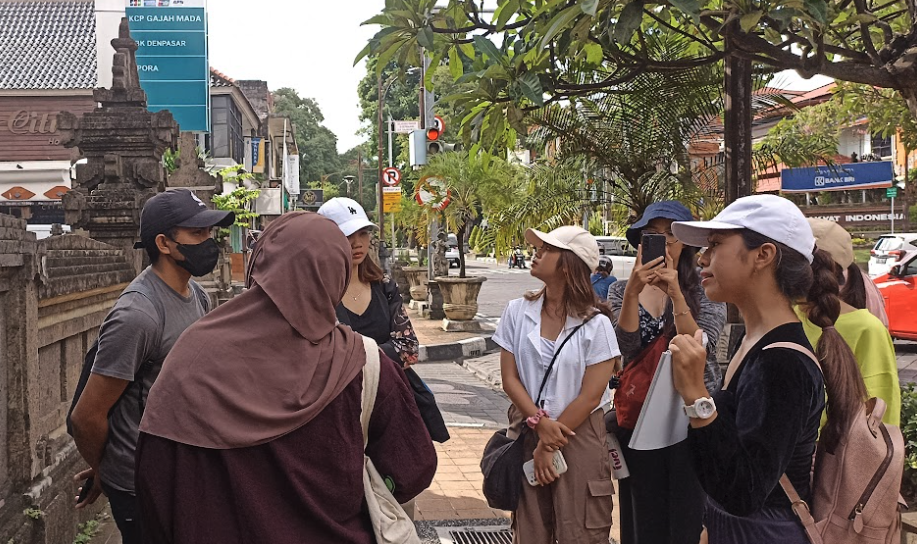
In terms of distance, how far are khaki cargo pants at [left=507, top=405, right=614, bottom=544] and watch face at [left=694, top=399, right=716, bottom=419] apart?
4.30 ft

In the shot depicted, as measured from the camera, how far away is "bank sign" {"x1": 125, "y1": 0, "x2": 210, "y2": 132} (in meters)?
19.2

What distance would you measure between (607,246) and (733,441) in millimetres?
30541

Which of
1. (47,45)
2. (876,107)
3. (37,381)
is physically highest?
(47,45)

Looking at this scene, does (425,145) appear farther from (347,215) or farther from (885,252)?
(347,215)

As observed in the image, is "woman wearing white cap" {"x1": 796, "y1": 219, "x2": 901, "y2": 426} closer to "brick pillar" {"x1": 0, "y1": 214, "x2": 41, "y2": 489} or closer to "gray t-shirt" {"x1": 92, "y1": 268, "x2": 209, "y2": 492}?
"gray t-shirt" {"x1": 92, "y1": 268, "x2": 209, "y2": 492}

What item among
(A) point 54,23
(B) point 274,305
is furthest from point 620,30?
(A) point 54,23

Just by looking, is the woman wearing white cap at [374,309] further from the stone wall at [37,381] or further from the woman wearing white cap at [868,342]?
the woman wearing white cap at [868,342]

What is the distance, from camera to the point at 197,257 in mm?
3342

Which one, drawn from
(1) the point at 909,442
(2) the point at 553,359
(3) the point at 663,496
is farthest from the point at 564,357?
(1) the point at 909,442

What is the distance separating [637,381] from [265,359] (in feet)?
7.16

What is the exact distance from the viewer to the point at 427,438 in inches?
93.5

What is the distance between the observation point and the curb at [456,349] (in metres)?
13.9

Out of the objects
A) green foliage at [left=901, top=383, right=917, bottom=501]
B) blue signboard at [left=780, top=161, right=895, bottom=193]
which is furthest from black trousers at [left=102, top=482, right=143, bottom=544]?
blue signboard at [left=780, top=161, right=895, bottom=193]

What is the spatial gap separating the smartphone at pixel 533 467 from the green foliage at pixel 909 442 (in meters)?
1.97
